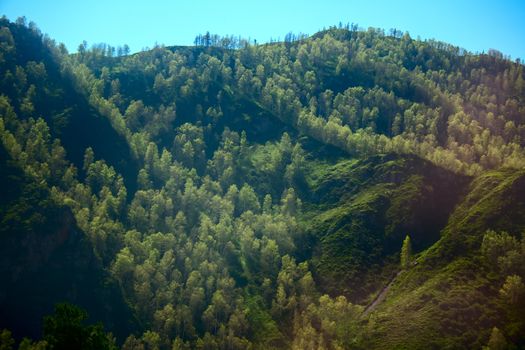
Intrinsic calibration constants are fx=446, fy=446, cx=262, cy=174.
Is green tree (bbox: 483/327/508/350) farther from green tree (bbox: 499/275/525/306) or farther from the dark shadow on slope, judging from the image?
the dark shadow on slope

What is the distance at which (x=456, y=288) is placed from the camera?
14325 cm

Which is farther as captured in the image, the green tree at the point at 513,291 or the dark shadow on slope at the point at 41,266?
the dark shadow on slope at the point at 41,266

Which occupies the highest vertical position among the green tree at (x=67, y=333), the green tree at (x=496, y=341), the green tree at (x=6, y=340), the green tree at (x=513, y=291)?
the green tree at (x=67, y=333)

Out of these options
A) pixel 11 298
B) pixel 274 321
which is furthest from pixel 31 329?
pixel 274 321

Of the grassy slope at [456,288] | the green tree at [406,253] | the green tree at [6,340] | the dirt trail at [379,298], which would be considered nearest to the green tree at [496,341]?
the grassy slope at [456,288]

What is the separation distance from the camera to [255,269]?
628 ft

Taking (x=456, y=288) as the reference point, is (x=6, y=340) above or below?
below

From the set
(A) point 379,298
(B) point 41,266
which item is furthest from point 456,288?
(B) point 41,266

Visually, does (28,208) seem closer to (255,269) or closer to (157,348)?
(157,348)

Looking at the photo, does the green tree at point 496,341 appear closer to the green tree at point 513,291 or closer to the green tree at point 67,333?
the green tree at point 513,291

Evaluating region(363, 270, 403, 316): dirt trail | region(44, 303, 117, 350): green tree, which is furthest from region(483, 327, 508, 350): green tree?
region(44, 303, 117, 350): green tree

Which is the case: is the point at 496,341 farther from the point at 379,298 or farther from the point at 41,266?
the point at 41,266

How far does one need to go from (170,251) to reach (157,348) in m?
46.3

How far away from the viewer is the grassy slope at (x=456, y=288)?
429ft
